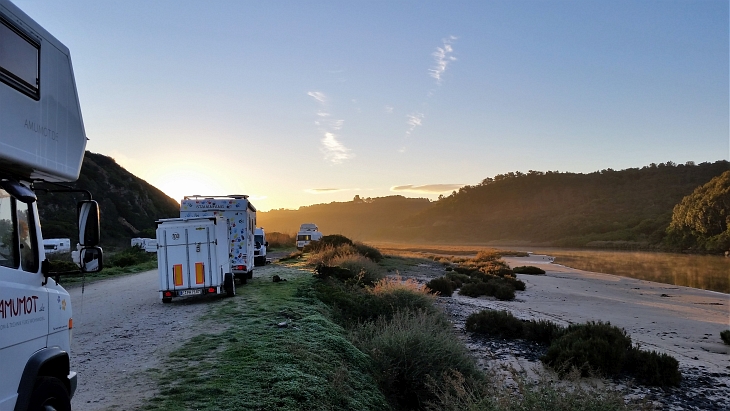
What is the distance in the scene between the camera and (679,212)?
256ft

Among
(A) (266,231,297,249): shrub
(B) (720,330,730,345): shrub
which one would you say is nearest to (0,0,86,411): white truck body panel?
(B) (720,330,730,345): shrub

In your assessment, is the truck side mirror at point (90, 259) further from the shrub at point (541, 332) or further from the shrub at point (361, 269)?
the shrub at point (361, 269)

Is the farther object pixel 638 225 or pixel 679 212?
pixel 638 225

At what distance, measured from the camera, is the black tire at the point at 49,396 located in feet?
12.9

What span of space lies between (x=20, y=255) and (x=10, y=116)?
1032 mm

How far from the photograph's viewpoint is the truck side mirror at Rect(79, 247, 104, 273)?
14.8 feet

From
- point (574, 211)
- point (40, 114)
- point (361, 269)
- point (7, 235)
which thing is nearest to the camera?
point (7, 235)

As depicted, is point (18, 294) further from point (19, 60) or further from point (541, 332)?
point (541, 332)

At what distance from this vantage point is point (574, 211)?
5600 inches

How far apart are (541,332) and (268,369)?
371 inches

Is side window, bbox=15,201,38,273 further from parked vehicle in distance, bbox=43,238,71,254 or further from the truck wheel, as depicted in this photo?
parked vehicle in distance, bbox=43,238,71,254

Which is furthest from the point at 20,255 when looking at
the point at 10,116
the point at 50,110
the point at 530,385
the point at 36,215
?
the point at 530,385

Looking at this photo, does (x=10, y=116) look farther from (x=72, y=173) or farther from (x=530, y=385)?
(x=530, y=385)

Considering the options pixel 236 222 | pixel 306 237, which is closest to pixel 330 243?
pixel 306 237
